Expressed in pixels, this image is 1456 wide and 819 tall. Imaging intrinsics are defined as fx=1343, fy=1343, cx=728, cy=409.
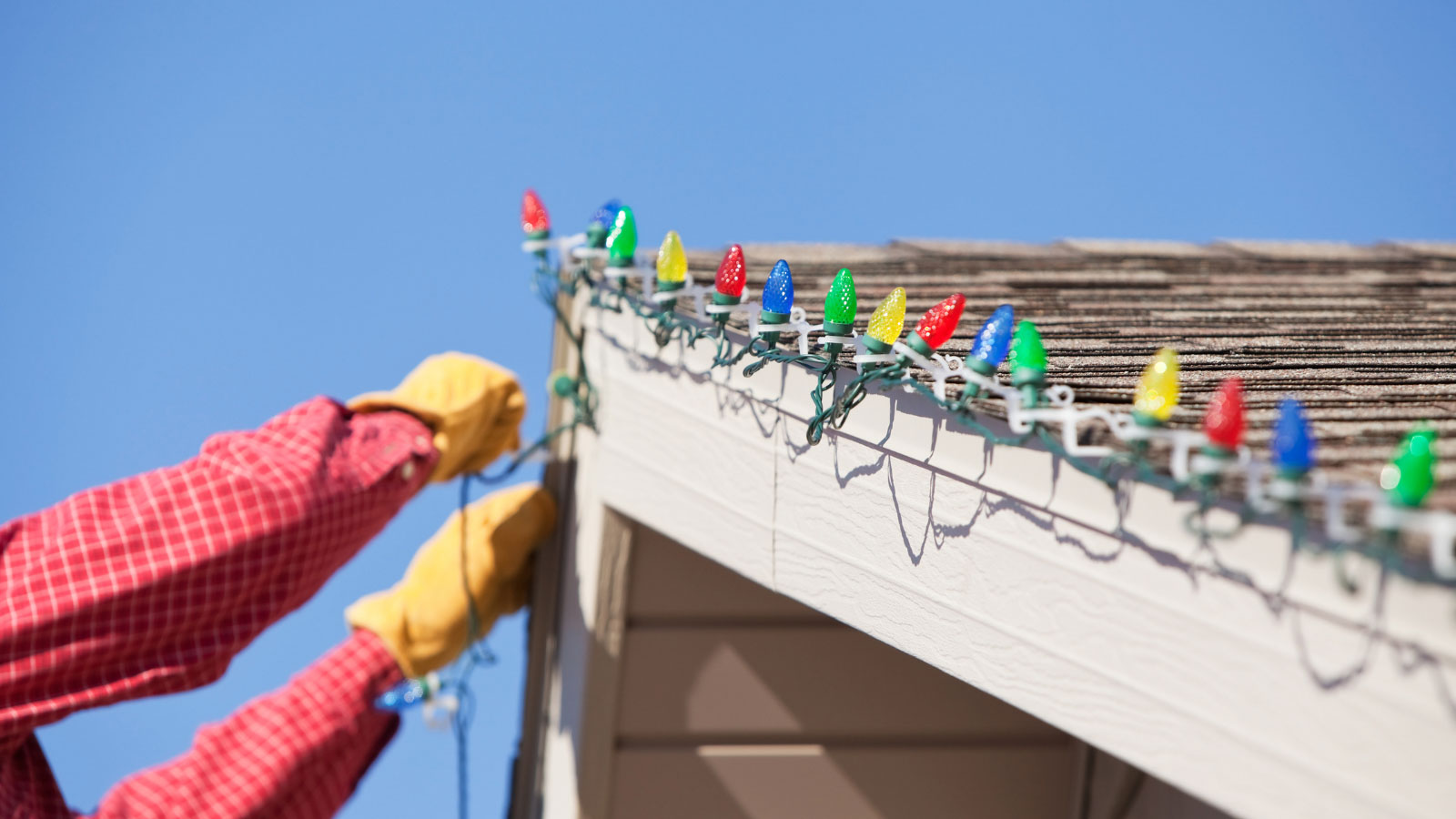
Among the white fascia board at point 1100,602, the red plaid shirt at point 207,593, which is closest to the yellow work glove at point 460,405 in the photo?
the red plaid shirt at point 207,593

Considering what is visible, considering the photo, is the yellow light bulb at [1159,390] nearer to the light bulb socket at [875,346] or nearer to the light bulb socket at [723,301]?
the light bulb socket at [875,346]

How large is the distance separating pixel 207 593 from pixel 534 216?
80cm

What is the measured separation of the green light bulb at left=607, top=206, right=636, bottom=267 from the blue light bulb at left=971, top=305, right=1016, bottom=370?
33.1 inches

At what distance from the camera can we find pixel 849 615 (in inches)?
63.8

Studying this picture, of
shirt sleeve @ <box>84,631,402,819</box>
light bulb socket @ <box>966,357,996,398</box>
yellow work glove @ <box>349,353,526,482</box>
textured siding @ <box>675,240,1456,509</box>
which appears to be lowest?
shirt sleeve @ <box>84,631,402,819</box>

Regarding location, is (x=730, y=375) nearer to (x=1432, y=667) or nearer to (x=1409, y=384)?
(x=1409, y=384)

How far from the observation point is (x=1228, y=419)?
980 millimetres

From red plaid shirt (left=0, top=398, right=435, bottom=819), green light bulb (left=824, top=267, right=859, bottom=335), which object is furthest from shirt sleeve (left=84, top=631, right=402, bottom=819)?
green light bulb (left=824, top=267, right=859, bottom=335)

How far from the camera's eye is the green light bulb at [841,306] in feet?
4.57

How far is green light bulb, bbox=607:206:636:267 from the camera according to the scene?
1.96 m

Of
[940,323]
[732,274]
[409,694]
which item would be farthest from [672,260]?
[409,694]

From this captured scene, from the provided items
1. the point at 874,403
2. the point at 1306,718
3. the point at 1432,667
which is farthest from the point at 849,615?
the point at 1432,667

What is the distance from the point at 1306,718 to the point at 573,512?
5.38ft

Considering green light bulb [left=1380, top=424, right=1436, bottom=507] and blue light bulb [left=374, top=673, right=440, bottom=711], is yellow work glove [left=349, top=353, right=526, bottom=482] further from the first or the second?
green light bulb [left=1380, top=424, right=1436, bottom=507]
